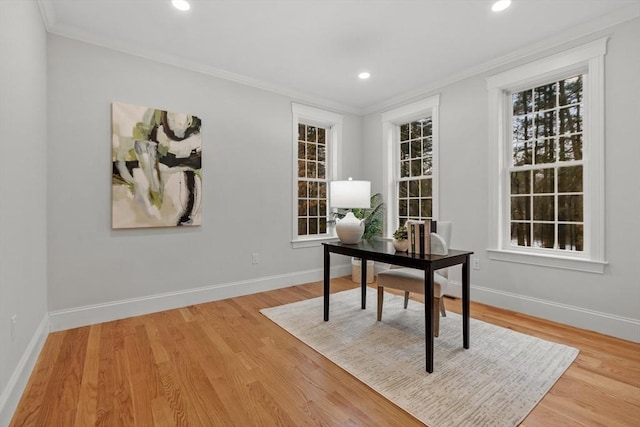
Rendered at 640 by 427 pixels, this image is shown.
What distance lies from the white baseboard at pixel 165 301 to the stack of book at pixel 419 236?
2.24 m

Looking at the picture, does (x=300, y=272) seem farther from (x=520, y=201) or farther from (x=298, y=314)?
(x=520, y=201)

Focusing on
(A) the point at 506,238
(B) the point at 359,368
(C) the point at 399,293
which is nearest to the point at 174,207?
(B) the point at 359,368

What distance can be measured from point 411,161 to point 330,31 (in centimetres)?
228

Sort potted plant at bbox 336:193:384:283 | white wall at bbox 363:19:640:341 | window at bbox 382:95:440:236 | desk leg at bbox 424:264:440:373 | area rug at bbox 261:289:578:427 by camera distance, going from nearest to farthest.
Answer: area rug at bbox 261:289:578:427 < desk leg at bbox 424:264:440:373 < white wall at bbox 363:19:640:341 < window at bbox 382:95:440:236 < potted plant at bbox 336:193:384:283

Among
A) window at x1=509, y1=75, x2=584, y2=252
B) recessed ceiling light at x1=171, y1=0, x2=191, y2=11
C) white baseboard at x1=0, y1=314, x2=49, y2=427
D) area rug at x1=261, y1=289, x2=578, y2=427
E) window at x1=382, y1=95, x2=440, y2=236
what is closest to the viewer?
white baseboard at x1=0, y1=314, x2=49, y2=427

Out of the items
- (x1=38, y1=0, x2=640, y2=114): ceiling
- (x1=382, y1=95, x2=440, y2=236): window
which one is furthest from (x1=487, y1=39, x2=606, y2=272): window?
(x1=382, y1=95, x2=440, y2=236): window

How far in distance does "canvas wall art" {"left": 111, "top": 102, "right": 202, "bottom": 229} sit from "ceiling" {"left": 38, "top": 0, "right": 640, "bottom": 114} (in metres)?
0.67

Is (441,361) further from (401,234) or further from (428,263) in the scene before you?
(401,234)

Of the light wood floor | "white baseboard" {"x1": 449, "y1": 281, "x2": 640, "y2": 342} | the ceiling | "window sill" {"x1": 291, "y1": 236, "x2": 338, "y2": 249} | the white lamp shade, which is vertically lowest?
the light wood floor

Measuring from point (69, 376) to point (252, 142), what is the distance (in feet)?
9.30

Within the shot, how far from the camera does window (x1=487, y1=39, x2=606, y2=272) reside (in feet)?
8.84

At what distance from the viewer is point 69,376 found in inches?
77.2

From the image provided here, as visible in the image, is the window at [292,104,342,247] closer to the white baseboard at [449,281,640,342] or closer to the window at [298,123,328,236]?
the window at [298,123,328,236]

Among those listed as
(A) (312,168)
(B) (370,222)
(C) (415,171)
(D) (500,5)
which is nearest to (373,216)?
(B) (370,222)
